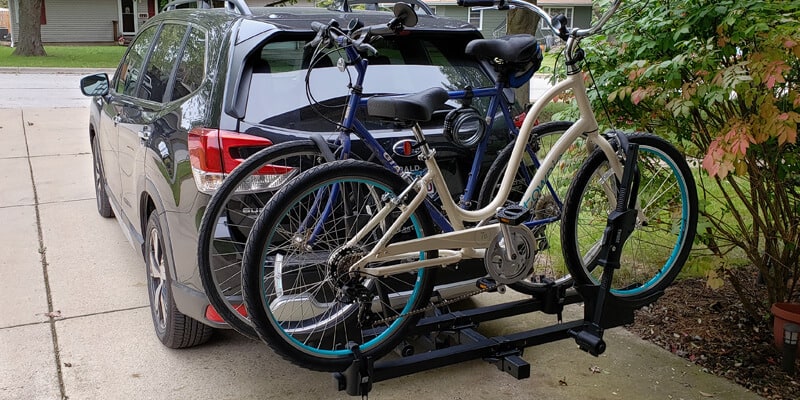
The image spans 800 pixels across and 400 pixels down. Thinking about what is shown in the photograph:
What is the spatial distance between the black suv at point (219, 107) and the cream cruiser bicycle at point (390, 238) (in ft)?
1.53

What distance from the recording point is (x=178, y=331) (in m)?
3.85

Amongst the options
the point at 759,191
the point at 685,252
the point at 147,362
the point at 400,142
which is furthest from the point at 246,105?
the point at 759,191

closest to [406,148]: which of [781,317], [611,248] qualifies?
[611,248]

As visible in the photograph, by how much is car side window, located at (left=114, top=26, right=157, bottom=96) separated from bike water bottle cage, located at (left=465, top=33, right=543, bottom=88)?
8.34 feet

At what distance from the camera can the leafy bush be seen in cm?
333

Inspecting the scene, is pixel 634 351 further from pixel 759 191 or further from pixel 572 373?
pixel 759 191

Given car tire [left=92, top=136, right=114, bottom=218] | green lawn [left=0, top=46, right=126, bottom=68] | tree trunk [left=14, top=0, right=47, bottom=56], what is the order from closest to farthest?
car tire [left=92, top=136, right=114, bottom=218] → green lawn [left=0, top=46, right=126, bottom=68] → tree trunk [left=14, top=0, right=47, bottom=56]

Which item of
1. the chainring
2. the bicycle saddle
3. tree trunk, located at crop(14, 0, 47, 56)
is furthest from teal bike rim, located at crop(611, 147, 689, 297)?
tree trunk, located at crop(14, 0, 47, 56)

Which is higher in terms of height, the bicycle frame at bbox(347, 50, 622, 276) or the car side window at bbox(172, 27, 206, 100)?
the car side window at bbox(172, 27, 206, 100)

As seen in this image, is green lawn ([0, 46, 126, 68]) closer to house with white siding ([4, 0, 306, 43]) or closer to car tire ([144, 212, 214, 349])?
house with white siding ([4, 0, 306, 43])

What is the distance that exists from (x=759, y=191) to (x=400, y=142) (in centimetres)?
195

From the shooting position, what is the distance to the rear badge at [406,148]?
3012 mm

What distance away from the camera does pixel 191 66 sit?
3.84 m

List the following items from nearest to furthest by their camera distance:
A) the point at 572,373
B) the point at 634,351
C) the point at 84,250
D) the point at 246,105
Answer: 1. the point at 246,105
2. the point at 572,373
3. the point at 634,351
4. the point at 84,250
